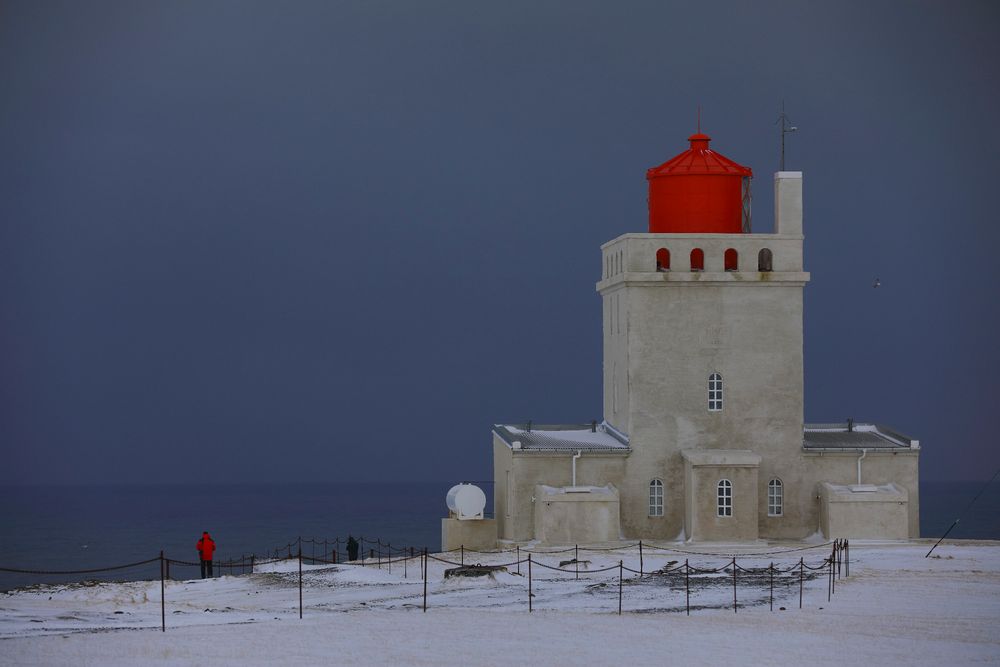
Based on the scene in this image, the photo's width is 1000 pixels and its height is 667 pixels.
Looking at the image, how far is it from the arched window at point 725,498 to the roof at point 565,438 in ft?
8.07

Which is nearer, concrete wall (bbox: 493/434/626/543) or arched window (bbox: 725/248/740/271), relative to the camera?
concrete wall (bbox: 493/434/626/543)

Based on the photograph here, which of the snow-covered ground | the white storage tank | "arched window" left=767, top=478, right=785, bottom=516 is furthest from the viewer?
the white storage tank

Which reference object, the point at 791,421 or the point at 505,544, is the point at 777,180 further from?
the point at 505,544

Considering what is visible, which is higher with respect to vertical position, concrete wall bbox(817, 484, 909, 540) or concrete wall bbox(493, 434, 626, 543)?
concrete wall bbox(493, 434, 626, 543)

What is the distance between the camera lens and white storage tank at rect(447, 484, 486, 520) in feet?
140

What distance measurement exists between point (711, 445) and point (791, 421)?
6.81 feet

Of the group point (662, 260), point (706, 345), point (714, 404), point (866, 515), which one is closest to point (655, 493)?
point (714, 404)

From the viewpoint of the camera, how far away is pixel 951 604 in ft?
101

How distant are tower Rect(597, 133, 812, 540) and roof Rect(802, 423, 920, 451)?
1258mm

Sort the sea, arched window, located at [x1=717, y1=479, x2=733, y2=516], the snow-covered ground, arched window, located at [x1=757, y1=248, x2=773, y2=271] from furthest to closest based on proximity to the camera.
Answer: the sea, arched window, located at [x1=757, y1=248, x2=773, y2=271], arched window, located at [x1=717, y1=479, x2=733, y2=516], the snow-covered ground

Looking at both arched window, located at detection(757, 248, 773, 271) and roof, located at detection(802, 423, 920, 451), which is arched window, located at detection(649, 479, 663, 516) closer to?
roof, located at detection(802, 423, 920, 451)

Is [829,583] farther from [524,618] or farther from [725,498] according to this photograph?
[725,498]

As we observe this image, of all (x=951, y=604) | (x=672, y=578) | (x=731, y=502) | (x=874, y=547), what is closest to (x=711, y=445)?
(x=731, y=502)

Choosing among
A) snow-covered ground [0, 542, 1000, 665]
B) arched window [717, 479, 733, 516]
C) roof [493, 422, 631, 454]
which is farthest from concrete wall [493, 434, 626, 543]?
snow-covered ground [0, 542, 1000, 665]
